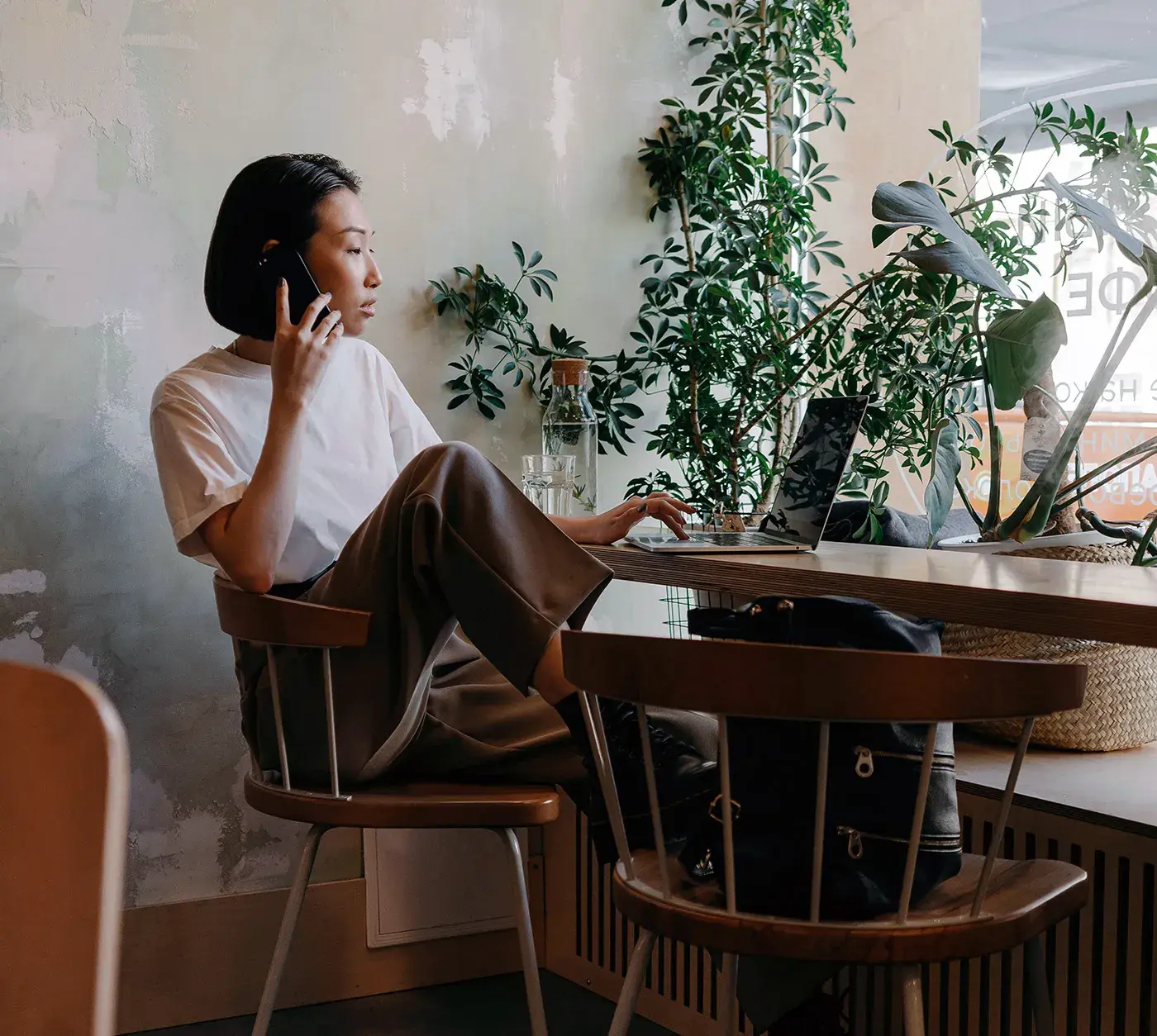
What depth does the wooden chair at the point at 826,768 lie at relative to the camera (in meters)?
1.05

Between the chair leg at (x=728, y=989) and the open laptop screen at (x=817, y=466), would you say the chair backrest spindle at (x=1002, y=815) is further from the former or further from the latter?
the open laptop screen at (x=817, y=466)

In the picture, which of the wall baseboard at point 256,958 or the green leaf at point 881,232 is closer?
the green leaf at point 881,232

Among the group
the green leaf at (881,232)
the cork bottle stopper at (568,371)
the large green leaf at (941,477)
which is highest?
the green leaf at (881,232)

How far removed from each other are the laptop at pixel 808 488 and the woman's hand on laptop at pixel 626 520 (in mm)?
38

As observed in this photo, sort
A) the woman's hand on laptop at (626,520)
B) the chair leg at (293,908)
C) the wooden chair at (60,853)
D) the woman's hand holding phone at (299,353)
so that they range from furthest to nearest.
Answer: the woman's hand on laptop at (626,520) → the woman's hand holding phone at (299,353) → the chair leg at (293,908) → the wooden chair at (60,853)

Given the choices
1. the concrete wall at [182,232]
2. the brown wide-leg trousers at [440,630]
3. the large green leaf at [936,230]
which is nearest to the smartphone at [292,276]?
the concrete wall at [182,232]

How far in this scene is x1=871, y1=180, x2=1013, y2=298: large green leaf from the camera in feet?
5.80

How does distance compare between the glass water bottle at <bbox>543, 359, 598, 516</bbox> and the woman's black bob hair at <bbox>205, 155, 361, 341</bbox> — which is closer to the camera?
the woman's black bob hair at <bbox>205, 155, 361, 341</bbox>

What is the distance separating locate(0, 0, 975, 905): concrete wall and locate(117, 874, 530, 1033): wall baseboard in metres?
0.05

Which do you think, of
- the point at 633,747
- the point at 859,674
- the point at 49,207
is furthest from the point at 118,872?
the point at 49,207

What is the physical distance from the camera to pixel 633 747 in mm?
1505

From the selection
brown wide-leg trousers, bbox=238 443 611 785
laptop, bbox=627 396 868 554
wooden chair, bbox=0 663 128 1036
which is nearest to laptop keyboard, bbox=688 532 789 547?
laptop, bbox=627 396 868 554

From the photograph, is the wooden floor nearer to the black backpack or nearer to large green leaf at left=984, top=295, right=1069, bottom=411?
the black backpack

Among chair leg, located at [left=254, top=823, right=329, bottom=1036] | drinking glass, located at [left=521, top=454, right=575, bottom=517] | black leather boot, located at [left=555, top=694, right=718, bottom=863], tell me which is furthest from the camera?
drinking glass, located at [left=521, top=454, right=575, bottom=517]
